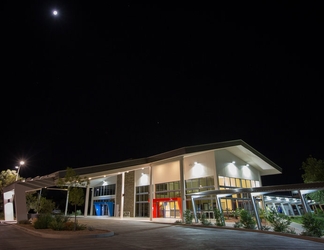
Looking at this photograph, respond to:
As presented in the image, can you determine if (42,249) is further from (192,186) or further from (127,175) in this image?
(127,175)

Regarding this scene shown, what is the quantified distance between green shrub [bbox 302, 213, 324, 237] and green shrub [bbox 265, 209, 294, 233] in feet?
4.68

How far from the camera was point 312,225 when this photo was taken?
10.9 m

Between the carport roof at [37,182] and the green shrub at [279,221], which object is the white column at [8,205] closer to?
the carport roof at [37,182]

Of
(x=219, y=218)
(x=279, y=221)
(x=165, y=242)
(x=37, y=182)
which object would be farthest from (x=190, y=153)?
(x=37, y=182)

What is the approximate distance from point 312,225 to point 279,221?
81.9 inches

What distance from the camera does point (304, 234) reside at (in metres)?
11.0

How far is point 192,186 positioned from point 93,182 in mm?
17606

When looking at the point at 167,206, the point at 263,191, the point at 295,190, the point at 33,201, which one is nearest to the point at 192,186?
the point at 167,206

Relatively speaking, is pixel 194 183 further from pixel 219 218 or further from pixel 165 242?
pixel 165 242

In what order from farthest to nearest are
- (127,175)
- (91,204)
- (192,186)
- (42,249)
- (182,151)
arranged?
(91,204), (127,175), (192,186), (182,151), (42,249)

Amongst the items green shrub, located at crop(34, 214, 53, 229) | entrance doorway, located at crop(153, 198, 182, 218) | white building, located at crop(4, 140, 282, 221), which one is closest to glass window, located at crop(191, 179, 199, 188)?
white building, located at crop(4, 140, 282, 221)

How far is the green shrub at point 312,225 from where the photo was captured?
1070 cm

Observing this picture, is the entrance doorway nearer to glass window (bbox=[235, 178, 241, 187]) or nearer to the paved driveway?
glass window (bbox=[235, 178, 241, 187])

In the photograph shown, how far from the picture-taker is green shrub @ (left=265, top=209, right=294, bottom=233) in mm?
12438
